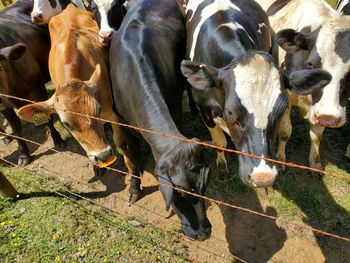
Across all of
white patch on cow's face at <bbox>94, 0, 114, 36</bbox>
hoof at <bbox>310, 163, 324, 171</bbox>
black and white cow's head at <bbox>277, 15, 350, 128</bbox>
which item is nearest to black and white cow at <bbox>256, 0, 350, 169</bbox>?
black and white cow's head at <bbox>277, 15, 350, 128</bbox>

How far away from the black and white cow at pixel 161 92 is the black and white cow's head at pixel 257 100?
400mm

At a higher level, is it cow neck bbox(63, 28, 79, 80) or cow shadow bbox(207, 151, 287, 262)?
cow neck bbox(63, 28, 79, 80)

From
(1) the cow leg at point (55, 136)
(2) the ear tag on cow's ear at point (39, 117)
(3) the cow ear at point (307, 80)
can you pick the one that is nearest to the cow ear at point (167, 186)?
(3) the cow ear at point (307, 80)

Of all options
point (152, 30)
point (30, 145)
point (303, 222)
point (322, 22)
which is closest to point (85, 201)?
point (30, 145)

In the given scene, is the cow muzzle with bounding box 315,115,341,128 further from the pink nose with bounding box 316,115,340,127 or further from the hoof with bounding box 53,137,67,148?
the hoof with bounding box 53,137,67,148

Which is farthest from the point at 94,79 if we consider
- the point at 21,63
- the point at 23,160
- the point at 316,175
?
the point at 316,175

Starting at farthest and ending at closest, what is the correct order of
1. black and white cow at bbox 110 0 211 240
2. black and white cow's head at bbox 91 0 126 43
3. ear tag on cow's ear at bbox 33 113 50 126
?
black and white cow's head at bbox 91 0 126 43 < ear tag on cow's ear at bbox 33 113 50 126 < black and white cow at bbox 110 0 211 240

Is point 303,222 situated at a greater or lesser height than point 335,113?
lesser

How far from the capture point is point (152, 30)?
4309 mm

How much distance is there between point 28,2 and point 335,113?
18.5 ft

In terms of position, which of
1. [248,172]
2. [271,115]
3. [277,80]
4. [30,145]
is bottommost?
[30,145]

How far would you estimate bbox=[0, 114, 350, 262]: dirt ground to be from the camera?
12.0ft

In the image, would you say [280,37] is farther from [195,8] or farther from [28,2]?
[28,2]

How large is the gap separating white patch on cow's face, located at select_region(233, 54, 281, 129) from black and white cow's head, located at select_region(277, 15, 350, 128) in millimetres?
844
